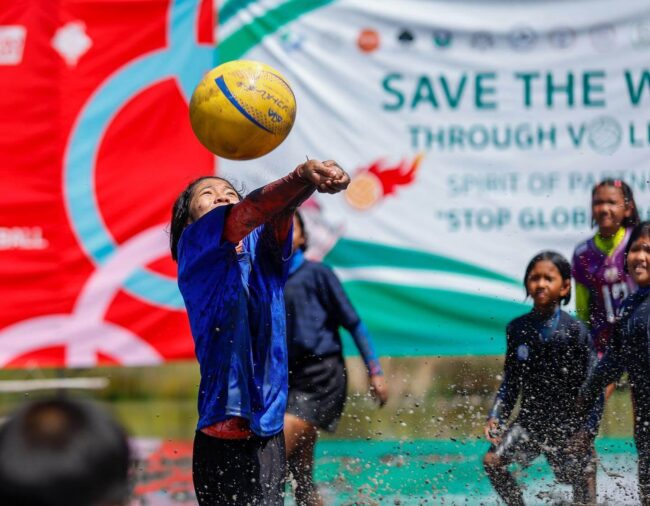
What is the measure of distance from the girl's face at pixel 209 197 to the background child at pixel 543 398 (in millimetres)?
2563

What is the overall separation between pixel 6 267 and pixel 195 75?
2020 mm

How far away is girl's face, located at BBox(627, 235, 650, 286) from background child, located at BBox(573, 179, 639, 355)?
35cm

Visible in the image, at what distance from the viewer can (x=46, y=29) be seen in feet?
26.8

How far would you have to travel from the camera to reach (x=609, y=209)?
284 inches

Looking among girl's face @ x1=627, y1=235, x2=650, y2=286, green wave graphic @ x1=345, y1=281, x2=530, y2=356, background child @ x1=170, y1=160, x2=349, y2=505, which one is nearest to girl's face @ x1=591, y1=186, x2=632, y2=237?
girl's face @ x1=627, y1=235, x2=650, y2=286

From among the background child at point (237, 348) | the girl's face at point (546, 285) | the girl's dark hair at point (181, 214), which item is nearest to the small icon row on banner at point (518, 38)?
the girl's face at point (546, 285)

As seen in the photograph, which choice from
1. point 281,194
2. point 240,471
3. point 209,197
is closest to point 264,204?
point 281,194

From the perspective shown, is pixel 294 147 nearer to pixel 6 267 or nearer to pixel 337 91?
pixel 337 91

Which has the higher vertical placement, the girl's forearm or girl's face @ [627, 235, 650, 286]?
the girl's forearm

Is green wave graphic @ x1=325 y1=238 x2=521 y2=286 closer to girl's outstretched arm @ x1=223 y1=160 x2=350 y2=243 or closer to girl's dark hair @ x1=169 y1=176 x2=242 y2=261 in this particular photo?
girl's dark hair @ x1=169 y1=176 x2=242 y2=261

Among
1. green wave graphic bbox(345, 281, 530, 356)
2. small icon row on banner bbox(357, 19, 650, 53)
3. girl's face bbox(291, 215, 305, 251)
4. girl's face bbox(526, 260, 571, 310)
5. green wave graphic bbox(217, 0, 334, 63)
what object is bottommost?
green wave graphic bbox(345, 281, 530, 356)

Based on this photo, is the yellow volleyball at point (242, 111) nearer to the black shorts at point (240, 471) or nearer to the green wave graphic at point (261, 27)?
the black shorts at point (240, 471)

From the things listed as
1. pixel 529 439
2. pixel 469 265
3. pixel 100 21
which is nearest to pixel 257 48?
pixel 100 21

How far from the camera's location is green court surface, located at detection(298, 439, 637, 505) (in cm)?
657
